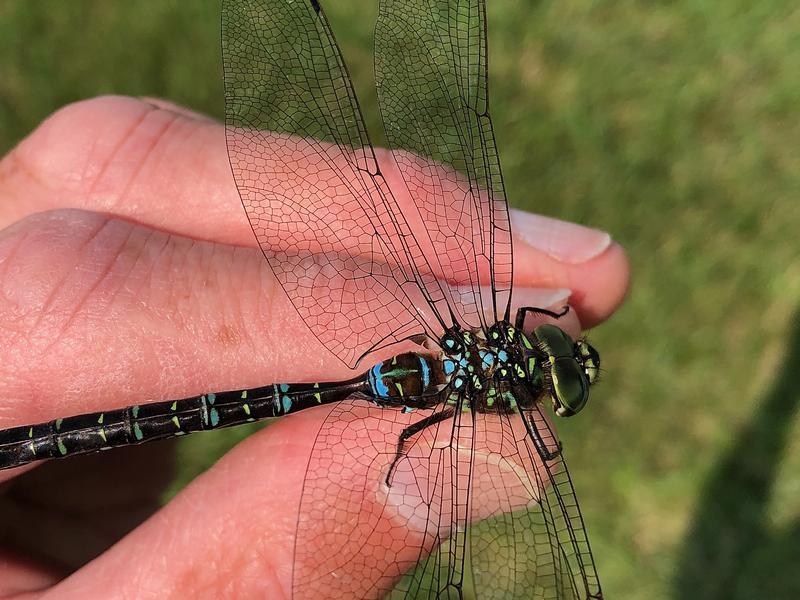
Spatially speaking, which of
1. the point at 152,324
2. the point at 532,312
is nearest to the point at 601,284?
the point at 532,312

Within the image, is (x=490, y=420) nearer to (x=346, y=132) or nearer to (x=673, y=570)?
(x=346, y=132)

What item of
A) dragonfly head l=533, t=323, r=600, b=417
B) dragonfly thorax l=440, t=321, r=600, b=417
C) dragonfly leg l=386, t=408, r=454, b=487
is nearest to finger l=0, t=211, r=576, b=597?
dragonfly leg l=386, t=408, r=454, b=487

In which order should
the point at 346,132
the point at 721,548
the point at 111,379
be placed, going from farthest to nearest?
the point at 721,548
the point at 346,132
the point at 111,379

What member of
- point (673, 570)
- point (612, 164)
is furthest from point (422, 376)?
point (612, 164)

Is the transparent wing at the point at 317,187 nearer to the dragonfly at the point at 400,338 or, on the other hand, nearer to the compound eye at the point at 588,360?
the dragonfly at the point at 400,338

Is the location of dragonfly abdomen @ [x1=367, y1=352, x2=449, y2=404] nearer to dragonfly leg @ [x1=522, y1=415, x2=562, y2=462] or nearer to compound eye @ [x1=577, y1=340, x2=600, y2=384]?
dragonfly leg @ [x1=522, y1=415, x2=562, y2=462]

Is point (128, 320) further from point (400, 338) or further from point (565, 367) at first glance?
point (565, 367)

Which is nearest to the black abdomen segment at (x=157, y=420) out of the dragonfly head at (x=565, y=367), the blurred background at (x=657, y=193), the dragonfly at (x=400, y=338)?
the dragonfly at (x=400, y=338)
